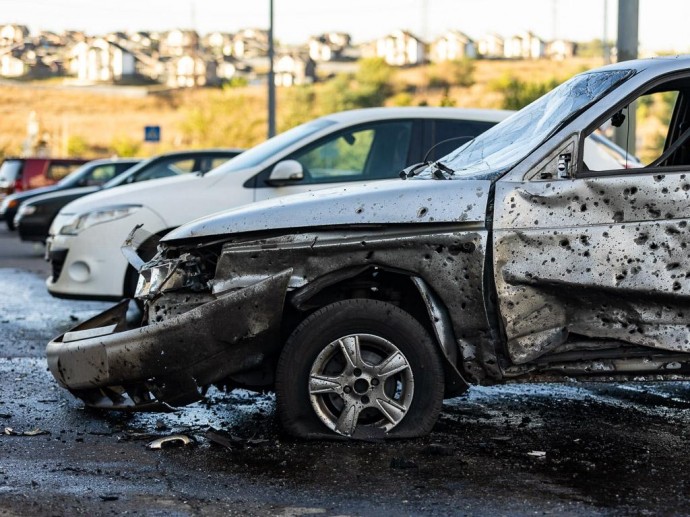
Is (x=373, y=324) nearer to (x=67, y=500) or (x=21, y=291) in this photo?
(x=67, y=500)

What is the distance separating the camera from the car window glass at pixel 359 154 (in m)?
10.0

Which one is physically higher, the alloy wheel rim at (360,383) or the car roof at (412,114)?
the car roof at (412,114)

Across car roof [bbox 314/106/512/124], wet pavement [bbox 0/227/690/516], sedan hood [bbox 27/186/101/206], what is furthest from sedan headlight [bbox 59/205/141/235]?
sedan hood [bbox 27/186/101/206]

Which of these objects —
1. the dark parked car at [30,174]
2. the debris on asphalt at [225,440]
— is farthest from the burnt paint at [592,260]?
the dark parked car at [30,174]

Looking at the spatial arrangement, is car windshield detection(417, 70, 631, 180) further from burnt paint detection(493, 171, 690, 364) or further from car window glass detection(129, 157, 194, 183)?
car window glass detection(129, 157, 194, 183)

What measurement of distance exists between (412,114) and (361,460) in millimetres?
5143

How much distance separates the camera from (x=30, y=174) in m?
32.2

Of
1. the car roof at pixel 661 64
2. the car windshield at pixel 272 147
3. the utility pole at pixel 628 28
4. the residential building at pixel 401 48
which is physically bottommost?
the car windshield at pixel 272 147

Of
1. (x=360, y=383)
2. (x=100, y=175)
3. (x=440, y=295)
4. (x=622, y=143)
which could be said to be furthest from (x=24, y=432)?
(x=100, y=175)

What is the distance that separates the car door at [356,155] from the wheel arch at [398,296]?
3.76m

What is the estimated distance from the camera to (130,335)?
233 inches

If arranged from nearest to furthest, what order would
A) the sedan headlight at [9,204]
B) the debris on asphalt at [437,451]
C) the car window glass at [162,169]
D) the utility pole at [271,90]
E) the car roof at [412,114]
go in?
the debris on asphalt at [437,451] → the car roof at [412,114] → the car window glass at [162,169] → the sedan headlight at [9,204] → the utility pole at [271,90]

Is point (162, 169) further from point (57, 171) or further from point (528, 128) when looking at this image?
point (57, 171)

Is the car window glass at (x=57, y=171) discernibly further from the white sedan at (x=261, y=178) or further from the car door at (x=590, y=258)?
the car door at (x=590, y=258)
